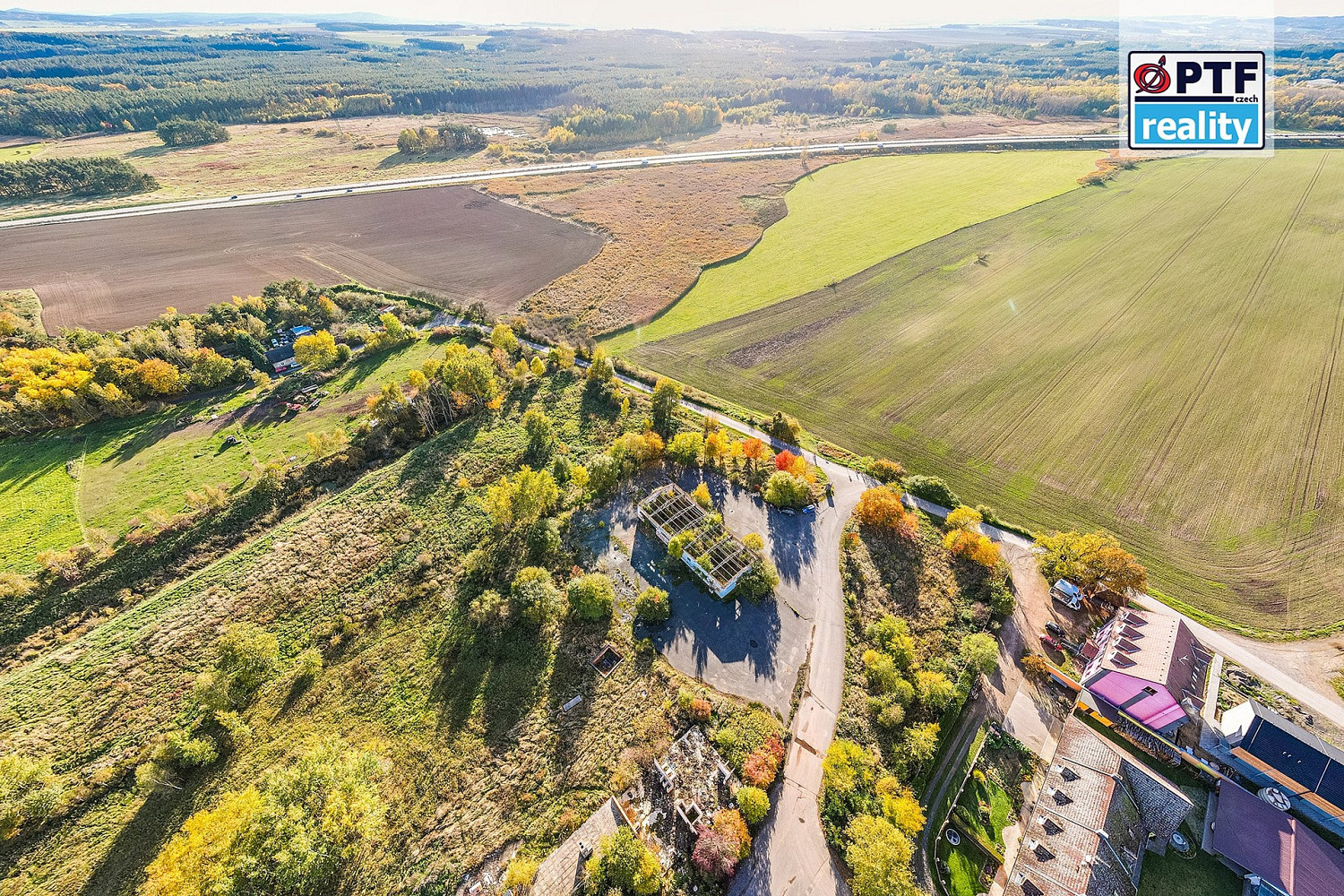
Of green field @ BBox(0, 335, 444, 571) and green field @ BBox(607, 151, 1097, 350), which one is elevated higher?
green field @ BBox(607, 151, 1097, 350)

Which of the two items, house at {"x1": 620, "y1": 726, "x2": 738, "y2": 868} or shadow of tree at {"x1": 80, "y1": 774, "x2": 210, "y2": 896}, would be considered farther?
house at {"x1": 620, "y1": 726, "x2": 738, "y2": 868}

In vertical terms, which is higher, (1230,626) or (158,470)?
(158,470)

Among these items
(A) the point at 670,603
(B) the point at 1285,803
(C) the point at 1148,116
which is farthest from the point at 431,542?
(C) the point at 1148,116

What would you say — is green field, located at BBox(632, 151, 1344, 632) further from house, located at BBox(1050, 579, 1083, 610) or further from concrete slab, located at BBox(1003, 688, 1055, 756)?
concrete slab, located at BBox(1003, 688, 1055, 756)

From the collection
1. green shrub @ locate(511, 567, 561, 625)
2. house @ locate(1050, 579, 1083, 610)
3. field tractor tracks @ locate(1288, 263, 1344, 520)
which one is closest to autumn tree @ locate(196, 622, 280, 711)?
green shrub @ locate(511, 567, 561, 625)

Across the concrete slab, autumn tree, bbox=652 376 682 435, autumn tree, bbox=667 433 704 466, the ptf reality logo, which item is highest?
the ptf reality logo

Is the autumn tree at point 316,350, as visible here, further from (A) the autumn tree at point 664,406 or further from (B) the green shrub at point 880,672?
(B) the green shrub at point 880,672

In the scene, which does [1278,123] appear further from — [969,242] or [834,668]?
[834,668]
